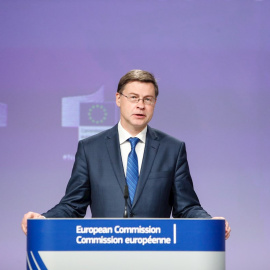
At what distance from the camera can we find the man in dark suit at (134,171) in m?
3.28

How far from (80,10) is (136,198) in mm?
2925

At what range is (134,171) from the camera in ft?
10.9

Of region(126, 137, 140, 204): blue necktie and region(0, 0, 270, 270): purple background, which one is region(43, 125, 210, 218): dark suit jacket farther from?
region(0, 0, 270, 270): purple background

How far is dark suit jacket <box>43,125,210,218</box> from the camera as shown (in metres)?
3.27

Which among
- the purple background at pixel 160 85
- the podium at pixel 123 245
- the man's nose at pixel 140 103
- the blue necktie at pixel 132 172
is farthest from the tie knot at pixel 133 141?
the purple background at pixel 160 85

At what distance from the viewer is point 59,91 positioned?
5.61 m

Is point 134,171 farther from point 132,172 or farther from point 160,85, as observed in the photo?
point 160,85

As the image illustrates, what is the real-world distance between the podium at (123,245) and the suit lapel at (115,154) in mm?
760

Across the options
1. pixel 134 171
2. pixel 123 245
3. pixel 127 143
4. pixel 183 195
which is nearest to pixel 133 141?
pixel 127 143

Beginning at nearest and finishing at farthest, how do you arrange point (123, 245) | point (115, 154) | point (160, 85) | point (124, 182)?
point (123, 245) → point (124, 182) → point (115, 154) → point (160, 85)

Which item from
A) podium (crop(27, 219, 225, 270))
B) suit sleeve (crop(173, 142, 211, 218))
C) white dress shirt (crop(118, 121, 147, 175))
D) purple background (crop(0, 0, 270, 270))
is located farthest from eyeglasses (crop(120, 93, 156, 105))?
purple background (crop(0, 0, 270, 270))

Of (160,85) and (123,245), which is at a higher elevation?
(160,85)

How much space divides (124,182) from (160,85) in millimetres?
2486

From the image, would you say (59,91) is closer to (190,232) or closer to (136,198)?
(136,198)
